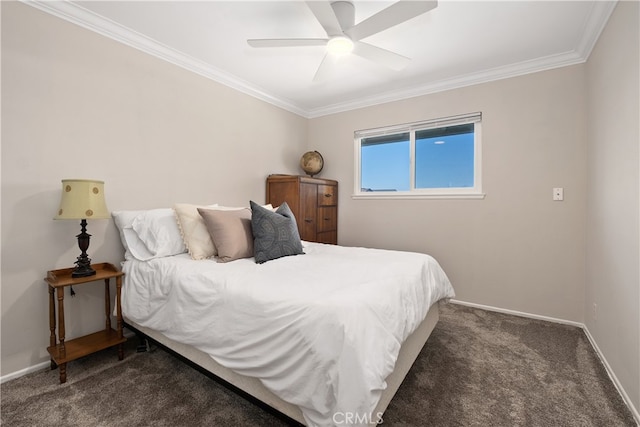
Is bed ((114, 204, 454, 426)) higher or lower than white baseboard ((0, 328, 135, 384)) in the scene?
higher

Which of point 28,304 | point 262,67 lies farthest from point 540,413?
point 262,67

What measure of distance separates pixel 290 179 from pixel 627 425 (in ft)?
10.2

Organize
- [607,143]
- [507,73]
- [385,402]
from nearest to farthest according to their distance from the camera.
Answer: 1. [385,402]
2. [607,143]
3. [507,73]

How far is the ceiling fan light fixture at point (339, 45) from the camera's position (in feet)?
6.41

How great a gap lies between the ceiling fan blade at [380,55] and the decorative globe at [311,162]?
1.81 metres

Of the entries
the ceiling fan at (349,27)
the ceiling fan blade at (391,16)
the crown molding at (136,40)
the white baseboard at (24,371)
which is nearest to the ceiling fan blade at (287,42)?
the ceiling fan at (349,27)

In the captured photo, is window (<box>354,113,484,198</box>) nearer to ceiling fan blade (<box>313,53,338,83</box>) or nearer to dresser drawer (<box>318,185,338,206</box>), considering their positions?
dresser drawer (<box>318,185,338,206</box>)

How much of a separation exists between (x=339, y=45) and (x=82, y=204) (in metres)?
1.95

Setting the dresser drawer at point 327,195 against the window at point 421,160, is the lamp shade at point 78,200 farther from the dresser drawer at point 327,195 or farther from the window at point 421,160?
A: the window at point 421,160

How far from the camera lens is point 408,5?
1.62 m

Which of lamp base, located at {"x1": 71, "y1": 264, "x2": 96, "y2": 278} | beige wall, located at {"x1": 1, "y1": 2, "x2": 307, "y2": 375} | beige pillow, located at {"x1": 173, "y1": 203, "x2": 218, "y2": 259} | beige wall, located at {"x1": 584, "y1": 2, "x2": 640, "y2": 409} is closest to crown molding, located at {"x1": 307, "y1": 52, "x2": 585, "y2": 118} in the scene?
beige wall, located at {"x1": 584, "y1": 2, "x2": 640, "y2": 409}

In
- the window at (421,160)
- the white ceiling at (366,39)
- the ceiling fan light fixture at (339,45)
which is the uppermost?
the white ceiling at (366,39)

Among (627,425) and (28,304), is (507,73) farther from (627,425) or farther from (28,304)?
(28,304)

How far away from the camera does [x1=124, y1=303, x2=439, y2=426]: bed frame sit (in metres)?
1.31
